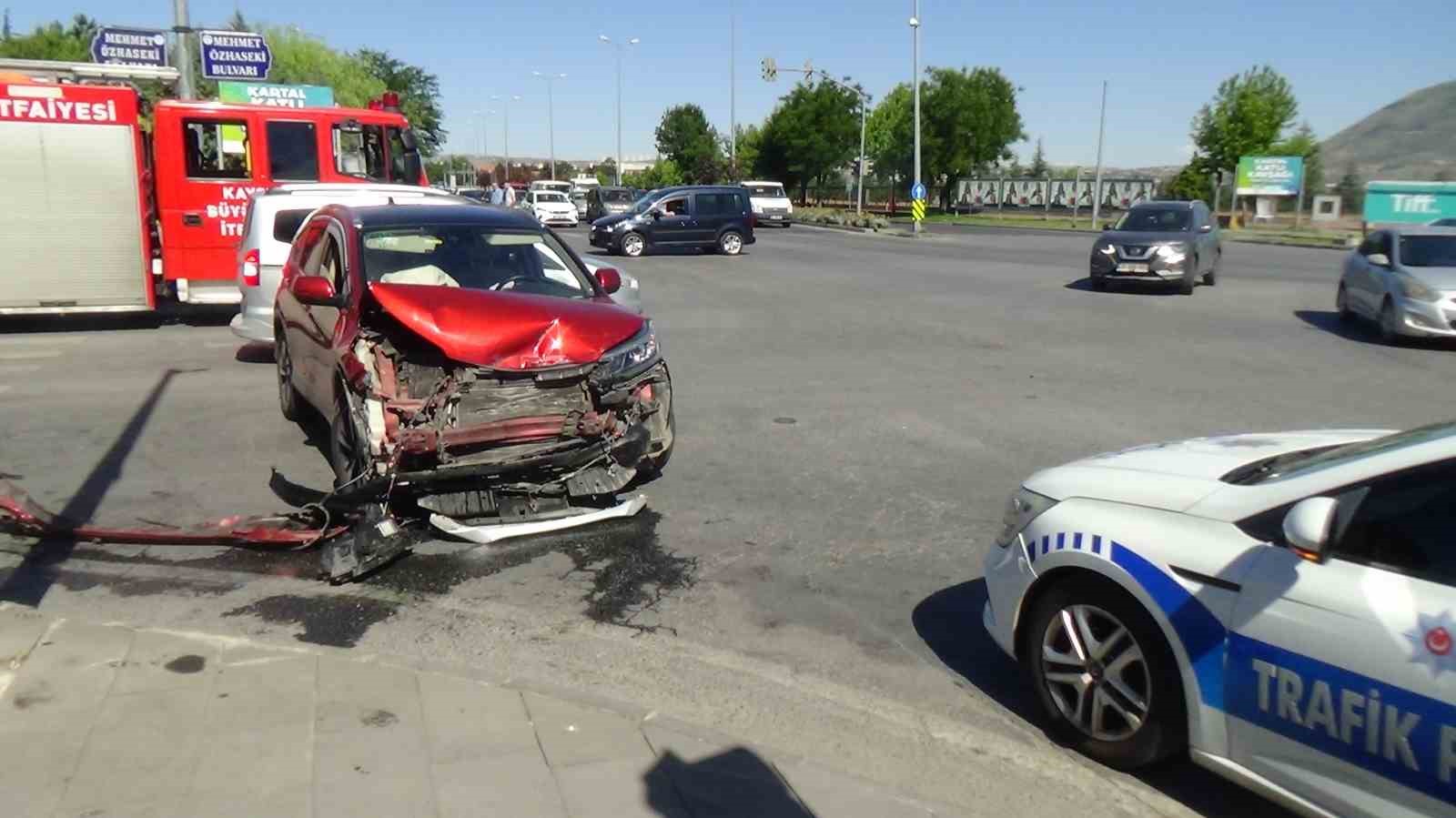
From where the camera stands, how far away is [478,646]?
5191mm

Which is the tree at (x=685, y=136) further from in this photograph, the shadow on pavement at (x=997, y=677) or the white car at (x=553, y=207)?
the shadow on pavement at (x=997, y=677)

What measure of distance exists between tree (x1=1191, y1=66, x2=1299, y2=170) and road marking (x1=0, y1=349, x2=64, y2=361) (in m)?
59.1

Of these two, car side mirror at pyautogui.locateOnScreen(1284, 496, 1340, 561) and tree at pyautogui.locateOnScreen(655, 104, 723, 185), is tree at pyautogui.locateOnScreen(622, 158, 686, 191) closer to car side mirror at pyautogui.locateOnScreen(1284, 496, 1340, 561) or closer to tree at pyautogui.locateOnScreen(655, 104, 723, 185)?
tree at pyautogui.locateOnScreen(655, 104, 723, 185)

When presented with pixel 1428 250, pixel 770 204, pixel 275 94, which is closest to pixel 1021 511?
pixel 1428 250

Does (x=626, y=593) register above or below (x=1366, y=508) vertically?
below

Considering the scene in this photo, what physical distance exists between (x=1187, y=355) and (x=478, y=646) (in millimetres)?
10862

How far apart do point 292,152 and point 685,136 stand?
2880 inches

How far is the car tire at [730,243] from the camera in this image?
1255 inches

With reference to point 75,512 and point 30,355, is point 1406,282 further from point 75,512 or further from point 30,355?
point 30,355

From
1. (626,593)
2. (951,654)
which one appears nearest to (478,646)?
(626,593)

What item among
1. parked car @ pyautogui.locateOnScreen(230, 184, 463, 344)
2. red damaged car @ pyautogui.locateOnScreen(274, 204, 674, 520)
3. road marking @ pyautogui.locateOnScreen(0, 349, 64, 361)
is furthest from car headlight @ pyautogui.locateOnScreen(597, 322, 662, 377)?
road marking @ pyautogui.locateOnScreen(0, 349, 64, 361)

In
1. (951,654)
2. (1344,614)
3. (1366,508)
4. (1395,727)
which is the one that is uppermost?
(1366,508)

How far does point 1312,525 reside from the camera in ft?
11.0

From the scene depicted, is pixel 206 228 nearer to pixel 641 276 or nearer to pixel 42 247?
pixel 42 247
